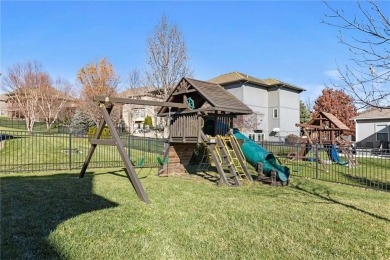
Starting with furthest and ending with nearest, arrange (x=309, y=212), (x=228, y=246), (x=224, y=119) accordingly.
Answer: (x=224, y=119), (x=309, y=212), (x=228, y=246)

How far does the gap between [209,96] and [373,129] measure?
999 inches

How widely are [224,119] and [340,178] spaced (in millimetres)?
5437

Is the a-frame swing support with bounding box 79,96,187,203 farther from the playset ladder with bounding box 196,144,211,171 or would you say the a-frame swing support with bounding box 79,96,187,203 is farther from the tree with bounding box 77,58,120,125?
the tree with bounding box 77,58,120,125

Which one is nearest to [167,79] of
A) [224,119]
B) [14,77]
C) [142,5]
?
[142,5]

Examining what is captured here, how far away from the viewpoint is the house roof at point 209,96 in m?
9.95

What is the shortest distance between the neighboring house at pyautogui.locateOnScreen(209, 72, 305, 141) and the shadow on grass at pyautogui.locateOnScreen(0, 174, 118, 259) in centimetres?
2902

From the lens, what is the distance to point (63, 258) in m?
3.40

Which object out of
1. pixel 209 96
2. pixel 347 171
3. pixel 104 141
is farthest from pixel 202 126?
pixel 347 171

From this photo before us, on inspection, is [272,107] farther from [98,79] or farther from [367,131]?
[98,79]

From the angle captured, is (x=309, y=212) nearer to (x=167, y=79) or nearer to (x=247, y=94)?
(x=167, y=79)

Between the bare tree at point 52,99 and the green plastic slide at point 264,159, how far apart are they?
31.7 metres

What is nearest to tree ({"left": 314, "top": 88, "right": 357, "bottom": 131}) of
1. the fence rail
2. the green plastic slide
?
the fence rail

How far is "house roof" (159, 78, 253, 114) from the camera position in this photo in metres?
9.95

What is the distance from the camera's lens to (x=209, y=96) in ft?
33.4
